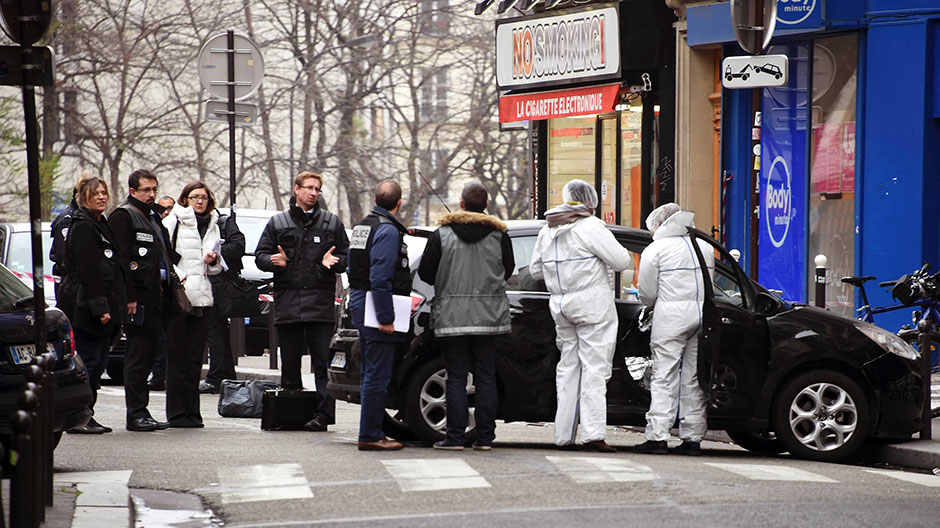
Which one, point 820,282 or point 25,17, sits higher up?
point 25,17

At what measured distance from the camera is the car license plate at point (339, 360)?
35.1 ft

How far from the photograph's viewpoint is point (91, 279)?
35.8ft

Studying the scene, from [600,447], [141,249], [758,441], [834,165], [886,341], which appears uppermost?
[834,165]

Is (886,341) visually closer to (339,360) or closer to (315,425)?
(339,360)

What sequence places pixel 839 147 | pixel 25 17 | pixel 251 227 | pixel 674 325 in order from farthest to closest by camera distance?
pixel 251 227 → pixel 839 147 → pixel 674 325 → pixel 25 17

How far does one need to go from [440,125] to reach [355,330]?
2883cm

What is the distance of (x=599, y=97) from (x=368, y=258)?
36.5 feet

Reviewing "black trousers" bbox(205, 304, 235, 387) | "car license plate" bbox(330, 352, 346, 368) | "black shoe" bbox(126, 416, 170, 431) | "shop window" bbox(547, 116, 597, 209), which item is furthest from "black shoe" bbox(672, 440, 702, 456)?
"shop window" bbox(547, 116, 597, 209)

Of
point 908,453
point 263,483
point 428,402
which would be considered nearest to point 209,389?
point 428,402

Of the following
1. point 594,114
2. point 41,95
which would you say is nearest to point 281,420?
point 594,114

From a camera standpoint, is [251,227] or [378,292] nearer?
[378,292]

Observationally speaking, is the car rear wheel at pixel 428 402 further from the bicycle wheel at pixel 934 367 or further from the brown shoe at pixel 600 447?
the bicycle wheel at pixel 934 367

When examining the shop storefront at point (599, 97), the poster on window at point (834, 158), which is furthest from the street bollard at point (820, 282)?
the shop storefront at point (599, 97)

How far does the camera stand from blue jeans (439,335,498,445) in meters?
10.1
